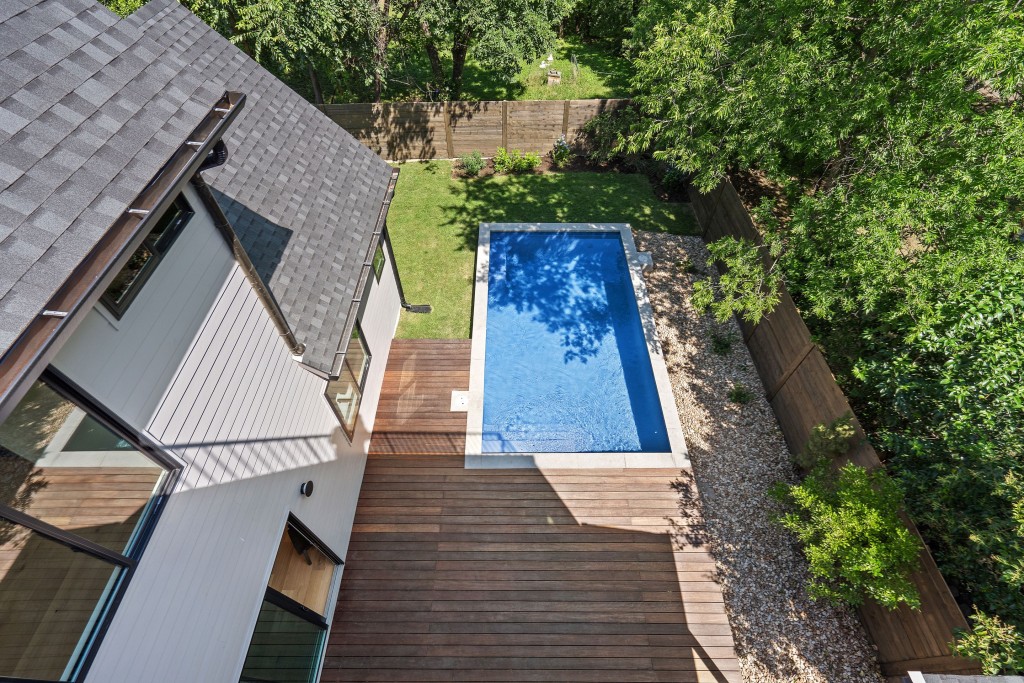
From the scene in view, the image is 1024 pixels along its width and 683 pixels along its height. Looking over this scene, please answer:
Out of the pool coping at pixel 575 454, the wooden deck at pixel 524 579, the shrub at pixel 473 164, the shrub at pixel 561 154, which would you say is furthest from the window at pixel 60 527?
the shrub at pixel 561 154

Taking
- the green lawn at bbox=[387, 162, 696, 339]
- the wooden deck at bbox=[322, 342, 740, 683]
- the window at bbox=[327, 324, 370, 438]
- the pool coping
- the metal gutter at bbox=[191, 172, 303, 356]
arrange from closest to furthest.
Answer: the metal gutter at bbox=[191, 172, 303, 356] → the wooden deck at bbox=[322, 342, 740, 683] → the window at bbox=[327, 324, 370, 438] → the pool coping → the green lawn at bbox=[387, 162, 696, 339]

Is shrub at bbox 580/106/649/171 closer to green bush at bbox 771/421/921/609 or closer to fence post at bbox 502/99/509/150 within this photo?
fence post at bbox 502/99/509/150

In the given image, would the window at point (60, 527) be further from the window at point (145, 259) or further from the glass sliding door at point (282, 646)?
the glass sliding door at point (282, 646)

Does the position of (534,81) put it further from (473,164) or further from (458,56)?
(473,164)

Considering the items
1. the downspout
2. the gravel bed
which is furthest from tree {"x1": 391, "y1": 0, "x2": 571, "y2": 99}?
the gravel bed

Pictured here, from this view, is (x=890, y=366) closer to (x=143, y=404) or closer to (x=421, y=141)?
(x=143, y=404)

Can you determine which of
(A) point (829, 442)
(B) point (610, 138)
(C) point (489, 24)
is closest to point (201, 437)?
(A) point (829, 442)
